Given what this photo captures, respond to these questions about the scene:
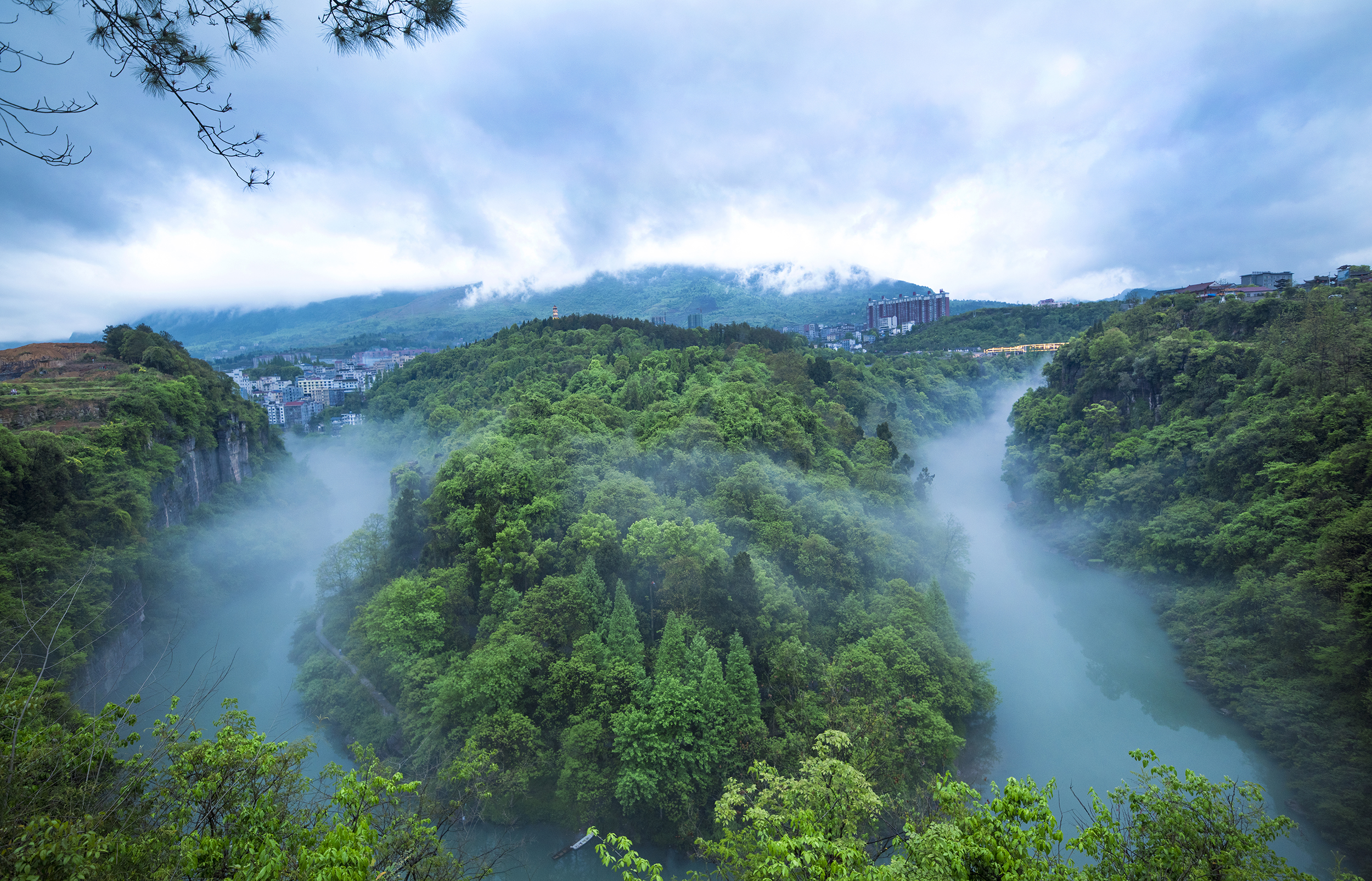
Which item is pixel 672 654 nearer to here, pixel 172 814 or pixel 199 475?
pixel 172 814

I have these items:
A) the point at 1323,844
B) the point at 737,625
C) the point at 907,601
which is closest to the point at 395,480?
the point at 737,625

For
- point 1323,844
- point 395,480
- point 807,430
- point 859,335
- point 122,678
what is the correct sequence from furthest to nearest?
point 859,335 < point 807,430 < point 395,480 < point 122,678 < point 1323,844

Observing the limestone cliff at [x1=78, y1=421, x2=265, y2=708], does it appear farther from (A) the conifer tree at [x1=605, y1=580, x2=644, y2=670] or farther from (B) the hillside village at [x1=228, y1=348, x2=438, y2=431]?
(B) the hillside village at [x1=228, y1=348, x2=438, y2=431]

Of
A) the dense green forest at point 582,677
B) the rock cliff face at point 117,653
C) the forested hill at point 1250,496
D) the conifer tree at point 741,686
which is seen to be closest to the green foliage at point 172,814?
the dense green forest at point 582,677

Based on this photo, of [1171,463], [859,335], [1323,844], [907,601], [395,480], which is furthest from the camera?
[859,335]

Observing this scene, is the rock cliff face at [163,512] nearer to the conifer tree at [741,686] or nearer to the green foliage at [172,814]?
the green foliage at [172,814]

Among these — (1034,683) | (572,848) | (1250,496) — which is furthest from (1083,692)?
(572,848)

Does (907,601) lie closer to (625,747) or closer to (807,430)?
(625,747)
